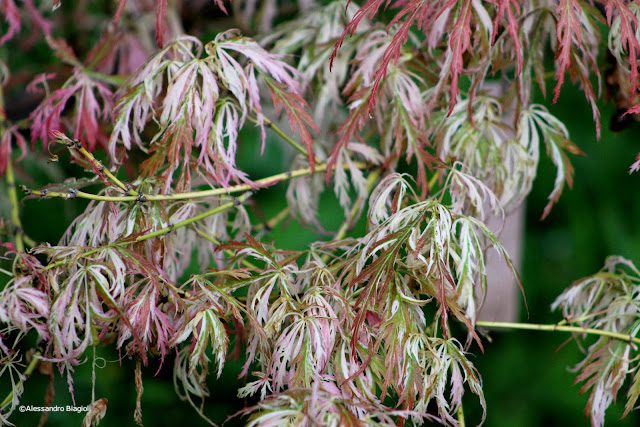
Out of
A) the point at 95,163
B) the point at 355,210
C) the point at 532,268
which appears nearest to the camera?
the point at 95,163

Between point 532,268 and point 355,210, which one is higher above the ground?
point 355,210

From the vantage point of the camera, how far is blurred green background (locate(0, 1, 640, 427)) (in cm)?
155

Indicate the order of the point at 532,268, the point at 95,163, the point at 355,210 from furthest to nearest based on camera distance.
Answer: the point at 532,268
the point at 355,210
the point at 95,163

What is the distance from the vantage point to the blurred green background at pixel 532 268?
1.55 metres

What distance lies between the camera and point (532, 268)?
1.75m

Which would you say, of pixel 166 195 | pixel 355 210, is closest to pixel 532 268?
pixel 355 210

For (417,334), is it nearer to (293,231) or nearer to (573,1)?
(573,1)

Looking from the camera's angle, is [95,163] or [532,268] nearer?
[95,163]

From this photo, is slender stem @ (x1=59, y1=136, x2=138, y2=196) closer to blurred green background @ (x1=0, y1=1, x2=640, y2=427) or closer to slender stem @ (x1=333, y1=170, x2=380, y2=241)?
slender stem @ (x1=333, y1=170, x2=380, y2=241)

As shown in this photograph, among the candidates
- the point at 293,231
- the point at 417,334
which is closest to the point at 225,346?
the point at 417,334

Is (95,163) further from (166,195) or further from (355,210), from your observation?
(355,210)

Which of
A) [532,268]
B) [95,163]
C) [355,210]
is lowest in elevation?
[532,268]

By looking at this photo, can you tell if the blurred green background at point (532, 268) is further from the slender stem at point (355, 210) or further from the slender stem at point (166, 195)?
the slender stem at point (166, 195)

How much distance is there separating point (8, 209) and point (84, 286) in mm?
652
